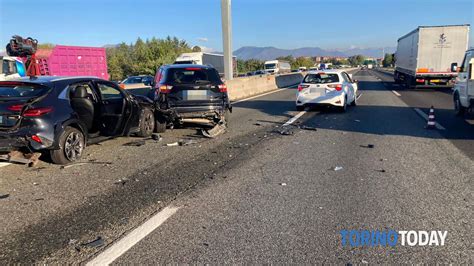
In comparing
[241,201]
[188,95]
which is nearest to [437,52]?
[188,95]

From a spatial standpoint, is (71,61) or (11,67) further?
(71,61)

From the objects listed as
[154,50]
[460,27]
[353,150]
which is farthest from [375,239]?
[154,50]

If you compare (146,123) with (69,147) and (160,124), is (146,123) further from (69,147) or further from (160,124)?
(69,147)

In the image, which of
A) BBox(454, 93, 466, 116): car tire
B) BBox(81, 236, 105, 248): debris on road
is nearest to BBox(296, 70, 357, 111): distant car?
BBox(454, 93, 466, 116): car tire

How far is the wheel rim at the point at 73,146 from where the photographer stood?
251 inches

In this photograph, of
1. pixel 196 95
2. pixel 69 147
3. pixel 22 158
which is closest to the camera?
pixel 22 158

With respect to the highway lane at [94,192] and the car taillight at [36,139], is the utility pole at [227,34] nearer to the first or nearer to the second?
the highway lane at [94,192]

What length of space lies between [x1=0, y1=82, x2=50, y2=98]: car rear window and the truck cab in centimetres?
1015

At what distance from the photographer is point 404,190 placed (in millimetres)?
5012

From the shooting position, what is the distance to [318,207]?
174 inches

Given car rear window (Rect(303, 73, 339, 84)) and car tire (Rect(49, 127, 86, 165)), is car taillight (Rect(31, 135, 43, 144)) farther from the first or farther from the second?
car rear window (Rect(303, 73, 339, 84))

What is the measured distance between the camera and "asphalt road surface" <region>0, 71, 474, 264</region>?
3.40 m

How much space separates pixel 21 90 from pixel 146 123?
3.04m

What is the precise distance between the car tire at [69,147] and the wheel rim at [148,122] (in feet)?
6.89
